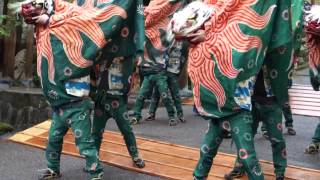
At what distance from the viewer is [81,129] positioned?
362cm

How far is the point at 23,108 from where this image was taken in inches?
287

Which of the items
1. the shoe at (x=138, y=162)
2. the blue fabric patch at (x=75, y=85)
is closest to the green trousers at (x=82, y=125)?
the blue fabric patch at (x=75, y=85)

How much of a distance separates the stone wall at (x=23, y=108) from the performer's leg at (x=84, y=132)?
144 inches

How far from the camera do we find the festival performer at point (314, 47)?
12.7 feet

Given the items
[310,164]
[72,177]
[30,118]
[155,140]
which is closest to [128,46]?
[72,177]

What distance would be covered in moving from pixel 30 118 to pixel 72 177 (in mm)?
3488

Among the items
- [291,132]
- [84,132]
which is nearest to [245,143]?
[84,132]

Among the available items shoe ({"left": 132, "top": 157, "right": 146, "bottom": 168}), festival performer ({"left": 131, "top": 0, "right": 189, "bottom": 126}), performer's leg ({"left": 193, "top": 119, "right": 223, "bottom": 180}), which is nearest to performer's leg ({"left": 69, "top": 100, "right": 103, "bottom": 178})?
shoe ({"left": 132, "top": 157, "right": 146, "bottom": 168})

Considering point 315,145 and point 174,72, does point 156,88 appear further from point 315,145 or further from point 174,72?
point 315,145

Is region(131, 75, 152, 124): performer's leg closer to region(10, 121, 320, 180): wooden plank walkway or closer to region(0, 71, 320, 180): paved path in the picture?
region(0, 71, 320, 180): paved path

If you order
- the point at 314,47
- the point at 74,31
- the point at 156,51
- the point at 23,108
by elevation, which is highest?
the point at 74,31

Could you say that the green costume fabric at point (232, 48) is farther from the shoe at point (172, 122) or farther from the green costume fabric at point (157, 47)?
the shoe at point (172, 122)

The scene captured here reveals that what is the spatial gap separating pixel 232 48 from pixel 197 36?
23cm

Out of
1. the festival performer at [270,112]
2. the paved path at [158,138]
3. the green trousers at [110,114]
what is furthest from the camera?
the paved path at [158,138]
